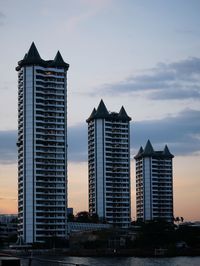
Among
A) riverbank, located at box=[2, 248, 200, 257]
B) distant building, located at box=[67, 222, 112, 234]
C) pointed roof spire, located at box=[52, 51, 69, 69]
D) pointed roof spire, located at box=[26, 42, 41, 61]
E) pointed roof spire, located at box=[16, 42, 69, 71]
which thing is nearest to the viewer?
riverbank, located at box=[2, 248, 200, 257]

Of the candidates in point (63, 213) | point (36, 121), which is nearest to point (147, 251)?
point (63, 213)

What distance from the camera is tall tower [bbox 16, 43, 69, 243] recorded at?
176500 mm

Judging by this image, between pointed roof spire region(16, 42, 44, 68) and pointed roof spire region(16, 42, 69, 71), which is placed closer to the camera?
pointed roof spire region(16, 42, 44, 68)

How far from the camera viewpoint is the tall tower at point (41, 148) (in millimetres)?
176500

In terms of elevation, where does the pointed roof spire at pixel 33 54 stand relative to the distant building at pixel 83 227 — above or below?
above

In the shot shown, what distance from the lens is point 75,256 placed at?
161500 millimetres

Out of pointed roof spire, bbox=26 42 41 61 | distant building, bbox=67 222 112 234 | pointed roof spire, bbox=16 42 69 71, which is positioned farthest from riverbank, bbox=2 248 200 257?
pointed roof spire, bbox=26 42 41 61

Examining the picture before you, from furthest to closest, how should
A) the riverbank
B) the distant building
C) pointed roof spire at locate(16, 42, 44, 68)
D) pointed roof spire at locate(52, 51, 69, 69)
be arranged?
pointed roof spire at locate(52, 51, 69, 69) < the distant building < pointed roof spire at locate(16, 42, 44, 68) < the riverbank

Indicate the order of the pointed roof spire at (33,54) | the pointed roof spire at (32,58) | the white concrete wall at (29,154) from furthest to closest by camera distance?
the pointed roof spire at (33,54) → the pointed roof spire at (32,58) → the white concrete wall at (29,154)

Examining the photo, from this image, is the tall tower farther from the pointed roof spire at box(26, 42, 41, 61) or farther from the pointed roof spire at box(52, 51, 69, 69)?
the pointed roof spire at box(52, 51, 69, 69)

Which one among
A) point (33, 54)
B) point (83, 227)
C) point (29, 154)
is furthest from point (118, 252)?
point (33, 54)

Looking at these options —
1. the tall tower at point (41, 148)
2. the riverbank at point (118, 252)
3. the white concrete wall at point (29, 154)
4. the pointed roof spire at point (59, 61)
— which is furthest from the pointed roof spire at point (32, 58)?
the riverbank at point (118, 252)

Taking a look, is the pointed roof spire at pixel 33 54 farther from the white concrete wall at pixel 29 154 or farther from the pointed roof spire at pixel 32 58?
the white concrete wall at pixel 29 154

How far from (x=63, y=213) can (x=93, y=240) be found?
38.0ft
